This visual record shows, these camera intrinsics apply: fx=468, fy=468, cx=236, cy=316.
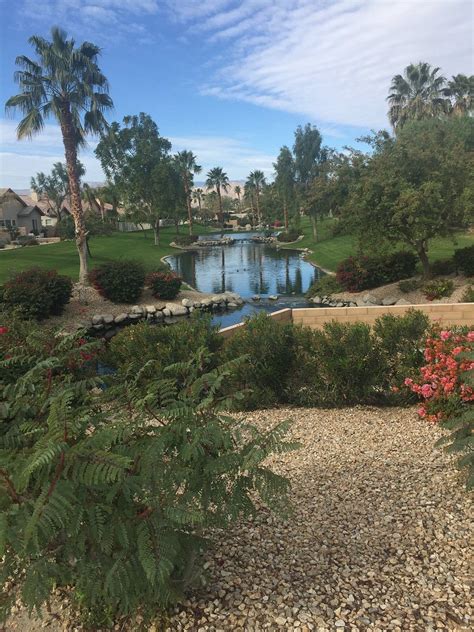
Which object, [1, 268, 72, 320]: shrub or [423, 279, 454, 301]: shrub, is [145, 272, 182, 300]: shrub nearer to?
[1, 268, 72, 320]: shrub

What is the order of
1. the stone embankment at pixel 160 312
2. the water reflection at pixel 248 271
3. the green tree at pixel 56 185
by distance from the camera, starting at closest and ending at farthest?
the stone embankment at pixel 160 312 → the water reflection at pixel 248 271 → the green tree at pixel 56 185

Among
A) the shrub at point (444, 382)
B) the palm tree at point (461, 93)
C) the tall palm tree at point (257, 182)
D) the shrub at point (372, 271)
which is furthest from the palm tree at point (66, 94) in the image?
the tall palm tree at point (257, 182)

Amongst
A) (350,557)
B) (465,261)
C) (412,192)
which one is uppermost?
(412,192)

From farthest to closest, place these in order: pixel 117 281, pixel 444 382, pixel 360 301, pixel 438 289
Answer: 1. pixel 117 281
2. pixel 360 301
3. pixel 438 289
4. pixel 444 382

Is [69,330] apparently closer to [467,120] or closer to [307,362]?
[307,362]

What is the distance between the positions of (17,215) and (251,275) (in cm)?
4355

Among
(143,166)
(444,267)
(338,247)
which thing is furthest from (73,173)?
(143,166)

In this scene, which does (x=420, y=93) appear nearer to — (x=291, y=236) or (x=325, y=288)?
(x=291, y=236)

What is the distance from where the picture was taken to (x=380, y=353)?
7.50m

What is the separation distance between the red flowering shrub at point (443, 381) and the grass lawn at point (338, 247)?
636 inches

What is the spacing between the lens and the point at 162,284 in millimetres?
23422

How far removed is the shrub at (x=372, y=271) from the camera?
22.8 meters

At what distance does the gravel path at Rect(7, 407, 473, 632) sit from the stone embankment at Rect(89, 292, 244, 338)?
14.9 m

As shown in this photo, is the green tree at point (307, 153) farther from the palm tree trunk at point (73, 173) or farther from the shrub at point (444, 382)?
the shrub at point (444, 382)
